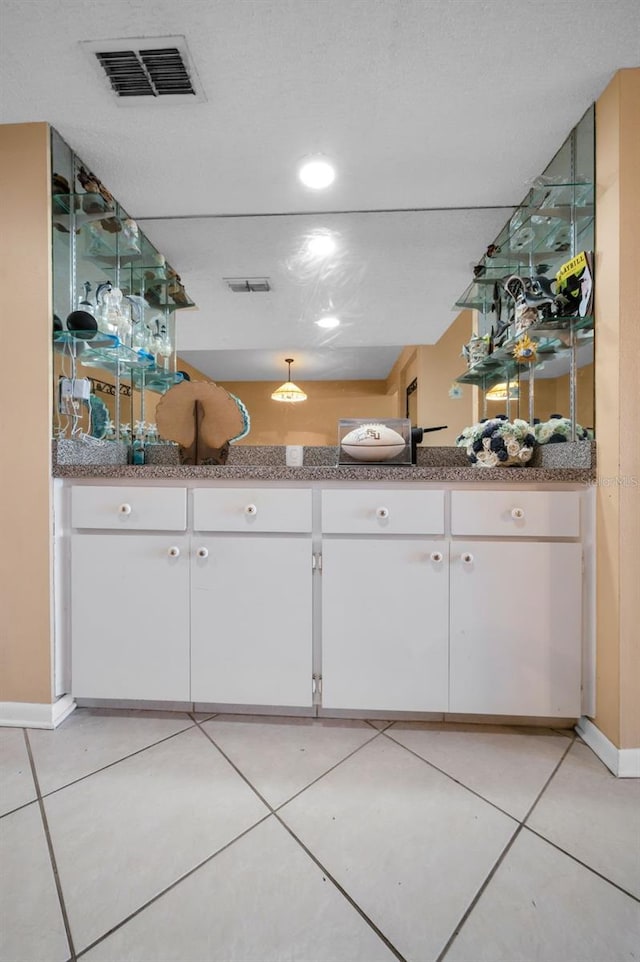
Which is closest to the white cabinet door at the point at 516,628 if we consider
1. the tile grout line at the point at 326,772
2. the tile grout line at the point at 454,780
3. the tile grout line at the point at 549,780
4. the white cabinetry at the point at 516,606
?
the white cabinetry at the point at 516,606

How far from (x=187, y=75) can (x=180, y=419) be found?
1.09 m

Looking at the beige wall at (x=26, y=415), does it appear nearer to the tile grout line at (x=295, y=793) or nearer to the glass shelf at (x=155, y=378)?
the glass shelf at (x=155, y=378)

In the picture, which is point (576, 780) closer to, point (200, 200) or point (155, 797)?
point (155, 797)

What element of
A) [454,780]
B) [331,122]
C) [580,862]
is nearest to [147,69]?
[331,122]

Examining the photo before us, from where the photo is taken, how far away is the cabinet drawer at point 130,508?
60.7 inches

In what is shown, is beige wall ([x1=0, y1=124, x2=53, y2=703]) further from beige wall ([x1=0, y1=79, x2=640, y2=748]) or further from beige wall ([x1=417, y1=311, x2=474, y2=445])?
beige wall ([x1=417, y1=311, x2=474, y2=445])

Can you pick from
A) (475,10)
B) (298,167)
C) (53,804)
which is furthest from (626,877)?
(298,167)

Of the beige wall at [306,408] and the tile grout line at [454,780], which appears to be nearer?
the tile grout line at [454,780]

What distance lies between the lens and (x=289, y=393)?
1.94 meters

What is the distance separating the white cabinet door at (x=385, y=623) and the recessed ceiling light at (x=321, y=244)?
132 cm

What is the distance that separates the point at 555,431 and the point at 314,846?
1.53 meters

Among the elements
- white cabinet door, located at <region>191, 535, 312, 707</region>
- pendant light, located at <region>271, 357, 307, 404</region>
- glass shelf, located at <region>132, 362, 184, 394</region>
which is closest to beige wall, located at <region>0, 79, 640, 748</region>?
glass shelf, located at <region>132, 362, 184, 394</region>

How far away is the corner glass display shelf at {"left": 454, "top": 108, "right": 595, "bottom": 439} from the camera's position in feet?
5.01

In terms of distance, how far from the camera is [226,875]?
3.15 feet
